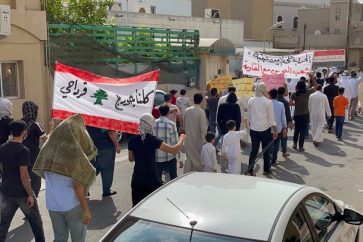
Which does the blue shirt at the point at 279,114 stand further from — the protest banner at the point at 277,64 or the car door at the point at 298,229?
the car door at the point at 298,229

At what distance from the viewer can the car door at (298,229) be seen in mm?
3540

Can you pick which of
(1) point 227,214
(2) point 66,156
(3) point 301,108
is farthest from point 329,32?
(1) point 227,214

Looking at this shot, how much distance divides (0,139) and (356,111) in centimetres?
1459

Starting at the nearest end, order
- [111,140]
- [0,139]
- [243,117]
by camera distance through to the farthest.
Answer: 1. [0,139]
2. [111,140]
3. [243,117]

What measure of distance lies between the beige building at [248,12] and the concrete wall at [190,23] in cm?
1664

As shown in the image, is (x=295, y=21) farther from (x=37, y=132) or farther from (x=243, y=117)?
(x=37, y=132)

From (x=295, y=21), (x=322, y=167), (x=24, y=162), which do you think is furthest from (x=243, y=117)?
(x=295, y=21)

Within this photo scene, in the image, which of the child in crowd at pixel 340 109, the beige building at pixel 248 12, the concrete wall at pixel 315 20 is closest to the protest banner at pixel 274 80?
the child in crowd at pixel 340 109

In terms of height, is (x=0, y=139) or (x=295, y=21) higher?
(x=295, y=21)

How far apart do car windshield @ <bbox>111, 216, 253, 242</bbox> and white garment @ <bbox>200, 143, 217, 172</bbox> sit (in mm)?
4566

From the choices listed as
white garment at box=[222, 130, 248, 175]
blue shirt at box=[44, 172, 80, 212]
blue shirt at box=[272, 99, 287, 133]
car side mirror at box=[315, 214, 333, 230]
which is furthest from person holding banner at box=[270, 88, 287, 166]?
blue shirt at box=[44, 172, 80, 212]

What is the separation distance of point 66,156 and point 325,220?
243 centimetres

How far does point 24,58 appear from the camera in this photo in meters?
13.5

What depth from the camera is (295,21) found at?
7162 cm
